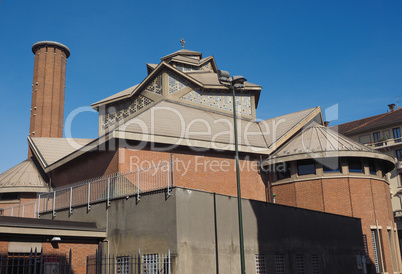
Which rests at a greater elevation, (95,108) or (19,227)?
(95,108)

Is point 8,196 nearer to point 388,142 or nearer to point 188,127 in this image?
point 188,127

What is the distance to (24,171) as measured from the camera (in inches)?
1180

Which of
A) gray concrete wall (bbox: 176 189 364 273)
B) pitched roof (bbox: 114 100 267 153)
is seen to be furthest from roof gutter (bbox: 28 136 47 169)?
gray concrete wall (bbox: 176 189 364 273)

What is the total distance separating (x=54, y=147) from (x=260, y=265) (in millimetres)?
20755

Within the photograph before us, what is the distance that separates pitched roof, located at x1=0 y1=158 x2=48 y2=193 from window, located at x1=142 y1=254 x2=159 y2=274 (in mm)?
16883

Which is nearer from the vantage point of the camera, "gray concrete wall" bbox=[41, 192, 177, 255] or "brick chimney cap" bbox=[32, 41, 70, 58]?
"gray concrete wall" bbox=[41, 192, 177, 255]

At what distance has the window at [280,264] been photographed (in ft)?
56.0

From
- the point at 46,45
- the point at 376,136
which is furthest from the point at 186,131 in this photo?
the point at 376,136

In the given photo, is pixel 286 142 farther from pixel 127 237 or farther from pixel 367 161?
pixel 127 237

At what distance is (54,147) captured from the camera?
31.8 m

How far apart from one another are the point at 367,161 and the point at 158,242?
16.2 metres

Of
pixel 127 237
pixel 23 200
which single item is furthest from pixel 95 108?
pixel 127 237

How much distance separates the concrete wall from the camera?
1381 centimetres

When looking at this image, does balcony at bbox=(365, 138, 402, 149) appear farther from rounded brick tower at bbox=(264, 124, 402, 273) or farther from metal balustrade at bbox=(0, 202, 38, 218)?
metal balustrade at bbox=(0, 202, 38, 218)
